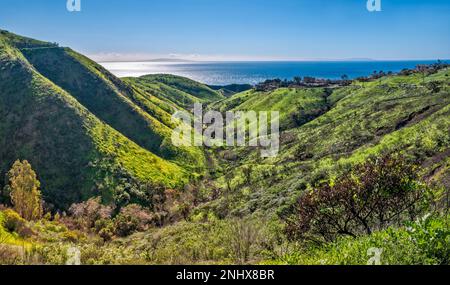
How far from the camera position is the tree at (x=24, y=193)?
71062mm

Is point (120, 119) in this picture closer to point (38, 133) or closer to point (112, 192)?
point (38, 133)

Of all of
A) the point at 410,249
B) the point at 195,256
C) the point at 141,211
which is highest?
the point at 410,249

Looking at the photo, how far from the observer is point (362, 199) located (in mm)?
16766

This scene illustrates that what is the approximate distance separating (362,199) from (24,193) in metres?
70.6

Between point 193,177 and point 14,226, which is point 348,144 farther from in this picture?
point 14,226

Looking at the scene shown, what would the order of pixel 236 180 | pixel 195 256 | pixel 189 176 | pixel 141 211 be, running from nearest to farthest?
pixel 195 256 < pixel 141 211 < pixel 236 180 < pixel 189 176

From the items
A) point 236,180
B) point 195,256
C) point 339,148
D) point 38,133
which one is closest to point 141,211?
point 236,180

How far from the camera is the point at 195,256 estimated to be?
21.0 metres

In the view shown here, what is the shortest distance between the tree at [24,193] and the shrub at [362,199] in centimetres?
6455

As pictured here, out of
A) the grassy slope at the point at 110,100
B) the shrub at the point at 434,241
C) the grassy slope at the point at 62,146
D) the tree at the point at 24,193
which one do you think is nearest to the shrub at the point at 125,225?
the grassy slope at the point at 62,146

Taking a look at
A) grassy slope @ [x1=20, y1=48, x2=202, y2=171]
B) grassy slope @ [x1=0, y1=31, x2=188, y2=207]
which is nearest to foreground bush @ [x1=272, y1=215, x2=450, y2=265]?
grassy slope @ [x1=0, y1=31, x2=188, y2=207]
